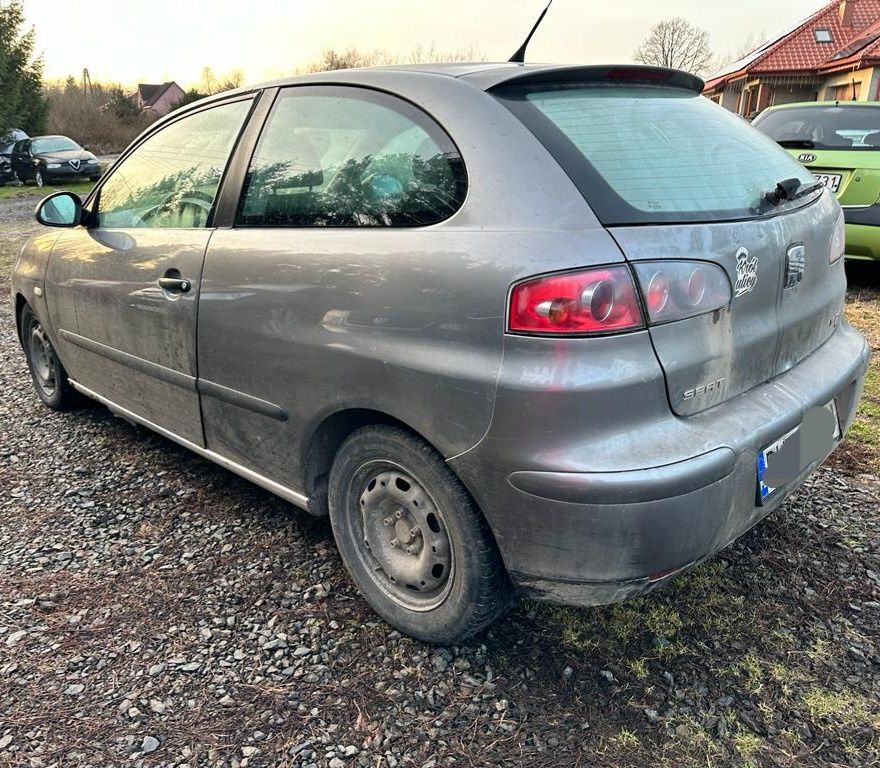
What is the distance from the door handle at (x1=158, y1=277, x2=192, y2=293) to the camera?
261 centimetres

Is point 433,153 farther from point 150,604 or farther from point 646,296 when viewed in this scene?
point 150,604

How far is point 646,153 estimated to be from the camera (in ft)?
6.53

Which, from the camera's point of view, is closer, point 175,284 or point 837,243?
point 837,243

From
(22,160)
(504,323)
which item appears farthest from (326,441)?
(22,160)

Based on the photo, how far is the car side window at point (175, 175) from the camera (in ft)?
8.85

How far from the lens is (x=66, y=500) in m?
3.14

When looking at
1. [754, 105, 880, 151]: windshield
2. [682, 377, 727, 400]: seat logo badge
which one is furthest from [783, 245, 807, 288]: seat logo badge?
[754, 105, 880, 151]: windshield

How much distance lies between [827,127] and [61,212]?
615 cm

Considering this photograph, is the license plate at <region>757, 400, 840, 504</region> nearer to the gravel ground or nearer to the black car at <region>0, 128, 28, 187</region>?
the gravel ground

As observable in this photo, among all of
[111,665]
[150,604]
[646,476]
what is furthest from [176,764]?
A: [646,476]

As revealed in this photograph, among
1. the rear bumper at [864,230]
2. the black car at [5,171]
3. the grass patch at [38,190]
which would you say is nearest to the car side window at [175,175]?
the rear bumper at [864,230]

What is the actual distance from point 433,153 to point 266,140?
82 centimetres

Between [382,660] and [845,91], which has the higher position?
[845,91]

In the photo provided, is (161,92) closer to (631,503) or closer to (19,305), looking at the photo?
(19,305)
